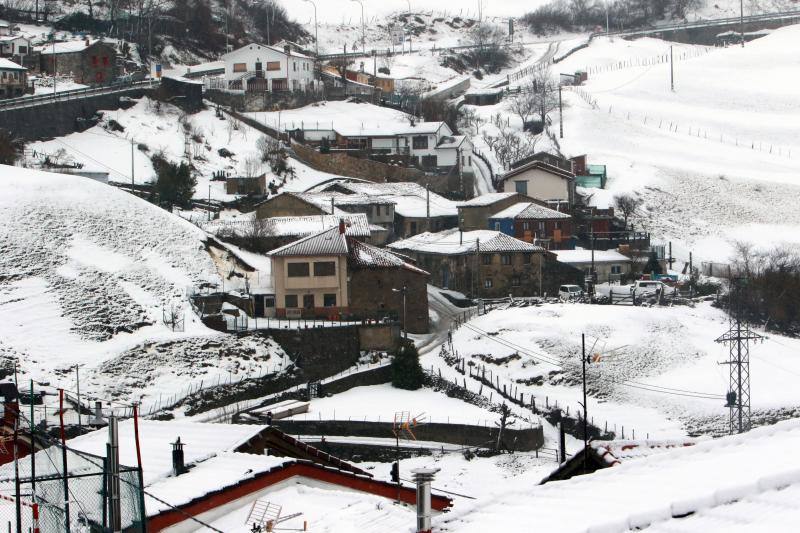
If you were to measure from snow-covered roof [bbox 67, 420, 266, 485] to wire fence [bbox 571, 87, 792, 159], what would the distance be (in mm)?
61087

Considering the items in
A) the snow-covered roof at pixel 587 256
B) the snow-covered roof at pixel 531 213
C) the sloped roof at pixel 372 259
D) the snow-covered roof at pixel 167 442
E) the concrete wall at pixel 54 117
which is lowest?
the snow-covered roof at pixel 587 256

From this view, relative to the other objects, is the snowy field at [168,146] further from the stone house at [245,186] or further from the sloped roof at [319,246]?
the sloped roof at [319,246]

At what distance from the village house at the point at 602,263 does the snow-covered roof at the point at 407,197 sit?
7.66m

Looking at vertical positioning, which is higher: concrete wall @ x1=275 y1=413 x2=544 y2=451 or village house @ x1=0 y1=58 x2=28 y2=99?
village house @ x1=0 y1=58 x2=28 y2=99

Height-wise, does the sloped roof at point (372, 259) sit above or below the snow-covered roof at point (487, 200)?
above

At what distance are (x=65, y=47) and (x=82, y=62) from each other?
Result: 2.12 meters

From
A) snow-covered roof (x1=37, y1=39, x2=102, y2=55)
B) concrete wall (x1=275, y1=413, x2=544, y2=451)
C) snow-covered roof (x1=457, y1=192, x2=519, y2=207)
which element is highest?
snow-covered roof (x1=37, y1=39, x2=102, y2=55)

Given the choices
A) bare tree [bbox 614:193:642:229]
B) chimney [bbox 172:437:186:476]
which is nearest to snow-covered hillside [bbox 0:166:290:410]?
chimney [bbox 172:437:186:476]

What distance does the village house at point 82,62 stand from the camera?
70.4m

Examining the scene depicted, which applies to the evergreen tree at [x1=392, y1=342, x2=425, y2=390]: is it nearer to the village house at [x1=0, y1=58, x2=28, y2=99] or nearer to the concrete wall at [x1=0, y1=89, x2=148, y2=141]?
the concrete wall at [x1=0, y1=89, x2=148, y2=141]

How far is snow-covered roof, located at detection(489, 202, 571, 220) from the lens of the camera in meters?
55.1

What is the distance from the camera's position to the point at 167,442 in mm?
19469

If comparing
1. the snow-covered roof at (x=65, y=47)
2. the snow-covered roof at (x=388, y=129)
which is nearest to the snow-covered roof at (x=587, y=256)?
the snow-covered roof at (x=388, y=129)

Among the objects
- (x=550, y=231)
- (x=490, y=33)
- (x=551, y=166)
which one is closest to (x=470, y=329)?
(x=550, y=231)
